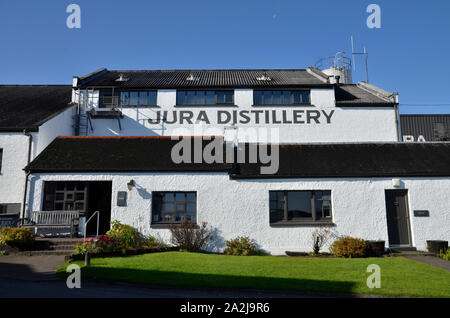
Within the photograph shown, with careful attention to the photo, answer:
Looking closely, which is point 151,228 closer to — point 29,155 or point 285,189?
point 285,189

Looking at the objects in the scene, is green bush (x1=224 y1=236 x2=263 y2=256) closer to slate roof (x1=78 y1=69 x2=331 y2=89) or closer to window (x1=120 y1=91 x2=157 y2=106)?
slate roof (x1=78 y1=69 x2=331 y2=89)

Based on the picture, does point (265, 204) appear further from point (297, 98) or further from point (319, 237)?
point (297, 98)

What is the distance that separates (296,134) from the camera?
2467 cm

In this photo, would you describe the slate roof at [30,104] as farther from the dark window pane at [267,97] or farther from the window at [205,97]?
the dark window pane at [267,97]

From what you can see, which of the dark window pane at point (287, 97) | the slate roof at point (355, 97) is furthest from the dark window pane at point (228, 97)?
the slate roof at point (355, 97)

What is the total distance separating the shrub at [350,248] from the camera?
12665 millimetres

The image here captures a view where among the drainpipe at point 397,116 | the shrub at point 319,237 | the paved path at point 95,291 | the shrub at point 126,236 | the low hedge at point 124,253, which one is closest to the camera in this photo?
the paved path at point 95,291

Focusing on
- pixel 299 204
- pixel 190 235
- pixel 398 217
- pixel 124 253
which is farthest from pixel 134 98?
pixel 398 217

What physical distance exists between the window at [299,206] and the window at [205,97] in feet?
40.2

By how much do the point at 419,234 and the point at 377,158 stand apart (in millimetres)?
4063

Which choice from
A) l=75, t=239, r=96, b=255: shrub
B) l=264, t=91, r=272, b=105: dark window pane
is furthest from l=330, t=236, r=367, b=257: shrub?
l=264, t=91, r=272, b=105: dark window pane

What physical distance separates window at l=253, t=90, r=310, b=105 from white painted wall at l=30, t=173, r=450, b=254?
11.8 metres

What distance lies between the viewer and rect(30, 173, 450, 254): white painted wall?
46.0ft
